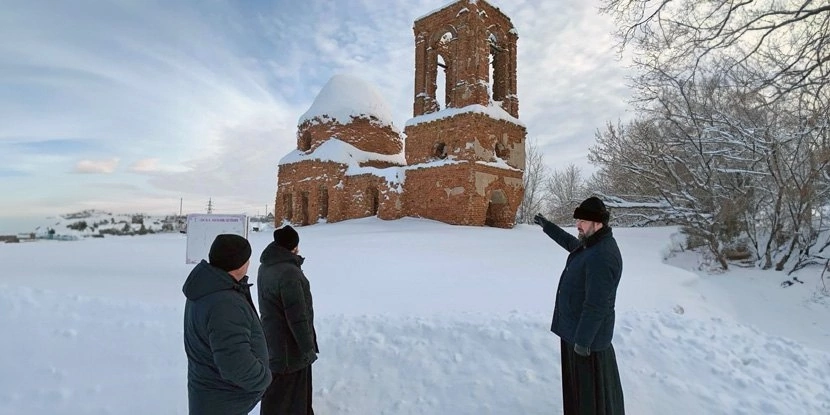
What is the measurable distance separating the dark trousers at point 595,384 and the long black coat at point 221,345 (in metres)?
2.30

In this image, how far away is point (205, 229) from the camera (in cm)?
769

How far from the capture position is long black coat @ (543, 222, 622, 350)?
3.17m

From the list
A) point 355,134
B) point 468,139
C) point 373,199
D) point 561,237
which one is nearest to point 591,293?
point 561,237

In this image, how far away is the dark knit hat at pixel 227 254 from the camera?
256 centimetres

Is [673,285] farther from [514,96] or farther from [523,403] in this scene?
[514,96]

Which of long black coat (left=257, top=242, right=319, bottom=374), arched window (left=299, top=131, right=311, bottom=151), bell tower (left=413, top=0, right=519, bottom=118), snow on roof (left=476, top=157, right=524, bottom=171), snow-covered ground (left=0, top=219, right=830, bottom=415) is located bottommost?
snow-covered ground (left=0, top=219, right=830, bottom=415)

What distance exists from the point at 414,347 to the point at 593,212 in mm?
2816

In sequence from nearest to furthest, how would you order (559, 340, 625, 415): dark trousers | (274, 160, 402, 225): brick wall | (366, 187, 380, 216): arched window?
(559, 340, 625, 415): dark trousers
(274, 160, 402, 225): brick wall
(366, 187, 380, 216): arched window

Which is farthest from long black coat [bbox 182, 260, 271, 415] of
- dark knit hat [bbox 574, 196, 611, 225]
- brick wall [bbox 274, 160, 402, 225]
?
brick wall [bbox 274, 160, 402, 225]

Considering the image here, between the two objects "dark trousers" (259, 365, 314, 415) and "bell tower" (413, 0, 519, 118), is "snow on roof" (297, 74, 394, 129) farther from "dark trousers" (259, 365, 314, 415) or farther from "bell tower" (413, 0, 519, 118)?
"dark trousers" (259, 365, 314, 415)

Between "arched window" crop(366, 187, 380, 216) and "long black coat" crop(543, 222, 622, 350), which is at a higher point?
"arched window" crop(366, 187, 380, 216)

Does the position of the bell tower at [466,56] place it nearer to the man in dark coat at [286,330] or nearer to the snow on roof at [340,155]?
the snow on roof at [340,155]

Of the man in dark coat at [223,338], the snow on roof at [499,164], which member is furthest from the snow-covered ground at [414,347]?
the snow on roof at [499,164]

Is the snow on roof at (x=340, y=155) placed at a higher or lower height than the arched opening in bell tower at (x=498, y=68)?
lower
